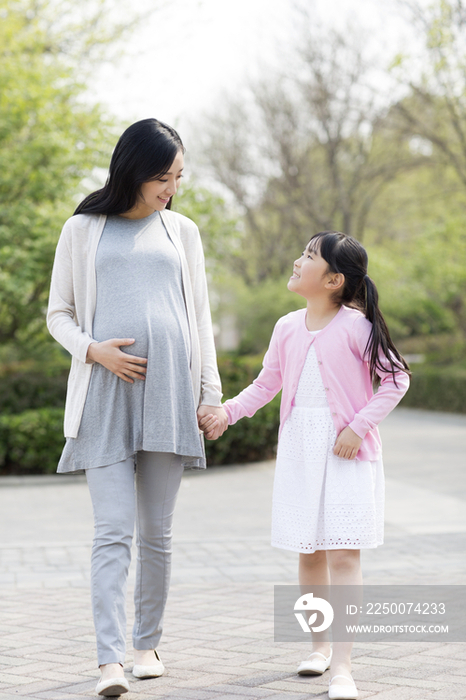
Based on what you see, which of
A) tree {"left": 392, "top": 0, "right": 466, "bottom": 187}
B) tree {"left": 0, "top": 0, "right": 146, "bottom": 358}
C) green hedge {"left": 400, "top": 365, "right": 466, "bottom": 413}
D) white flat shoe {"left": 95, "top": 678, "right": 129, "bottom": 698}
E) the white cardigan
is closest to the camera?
white flat shoe {"left": 95, "top": 678, "right": 129, "bottom": 698}

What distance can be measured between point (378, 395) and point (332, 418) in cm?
19

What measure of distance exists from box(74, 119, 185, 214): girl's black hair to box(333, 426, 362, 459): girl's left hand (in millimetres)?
1146

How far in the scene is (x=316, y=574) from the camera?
10.6 ft

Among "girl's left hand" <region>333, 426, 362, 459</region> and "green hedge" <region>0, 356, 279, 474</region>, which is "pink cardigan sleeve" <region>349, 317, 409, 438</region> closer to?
"girl's left hand" <region>333, 426, 362, 459</region>

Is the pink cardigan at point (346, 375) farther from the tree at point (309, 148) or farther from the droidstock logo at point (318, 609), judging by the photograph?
the tree at point (309, 148)

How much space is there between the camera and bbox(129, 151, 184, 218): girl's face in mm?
3051

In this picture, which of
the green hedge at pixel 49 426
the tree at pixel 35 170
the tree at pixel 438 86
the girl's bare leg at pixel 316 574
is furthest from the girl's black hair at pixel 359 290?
the tree at pixel 438 86

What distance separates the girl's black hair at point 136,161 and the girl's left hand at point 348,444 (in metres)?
1.15

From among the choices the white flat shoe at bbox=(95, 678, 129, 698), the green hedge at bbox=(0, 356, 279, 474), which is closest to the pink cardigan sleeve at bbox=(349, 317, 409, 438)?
the white flat shoe at bbox=(95, 678, 129, 698)

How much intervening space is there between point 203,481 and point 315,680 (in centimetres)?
643

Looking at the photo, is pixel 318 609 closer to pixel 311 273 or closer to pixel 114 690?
pixel 114 690

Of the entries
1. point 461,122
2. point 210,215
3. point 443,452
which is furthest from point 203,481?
point 461,122

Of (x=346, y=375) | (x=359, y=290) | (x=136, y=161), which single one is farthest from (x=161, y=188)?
(x=346, y=375)

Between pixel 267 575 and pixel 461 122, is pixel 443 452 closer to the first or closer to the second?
pixel 267 575
